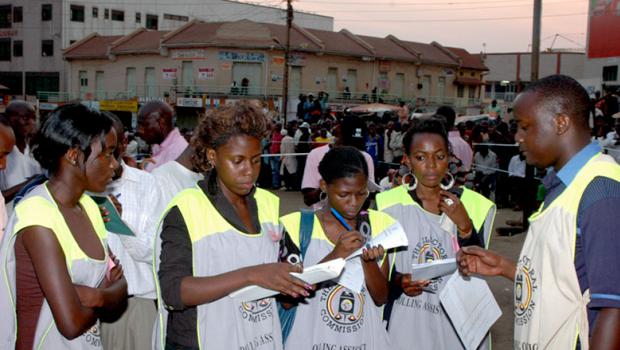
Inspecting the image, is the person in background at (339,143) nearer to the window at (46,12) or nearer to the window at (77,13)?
the window at (77,13)

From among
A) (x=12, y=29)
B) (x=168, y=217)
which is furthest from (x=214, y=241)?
(x=12, y=29)

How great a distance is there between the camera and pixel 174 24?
5231cm

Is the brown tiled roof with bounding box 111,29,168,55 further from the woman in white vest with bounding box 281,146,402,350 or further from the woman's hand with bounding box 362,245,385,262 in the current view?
the woman's hand with bounding box 362,245,385,262

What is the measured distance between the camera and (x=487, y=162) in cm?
1442

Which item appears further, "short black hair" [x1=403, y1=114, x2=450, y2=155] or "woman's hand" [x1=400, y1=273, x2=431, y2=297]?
"short black hair" [x1=403, y1=114, x2=450, y2=155]

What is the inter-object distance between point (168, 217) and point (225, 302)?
0.40 meters

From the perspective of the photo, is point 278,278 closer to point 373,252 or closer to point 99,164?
point 373,252

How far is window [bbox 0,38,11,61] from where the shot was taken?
163ft

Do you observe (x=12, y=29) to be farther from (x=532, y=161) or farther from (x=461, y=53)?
(x=532, y=161)

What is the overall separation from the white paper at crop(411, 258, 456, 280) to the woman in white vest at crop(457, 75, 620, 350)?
0.57m

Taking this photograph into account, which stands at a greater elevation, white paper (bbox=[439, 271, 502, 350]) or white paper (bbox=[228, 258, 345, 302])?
white paper (bbox=[228, 258, 345, 302])

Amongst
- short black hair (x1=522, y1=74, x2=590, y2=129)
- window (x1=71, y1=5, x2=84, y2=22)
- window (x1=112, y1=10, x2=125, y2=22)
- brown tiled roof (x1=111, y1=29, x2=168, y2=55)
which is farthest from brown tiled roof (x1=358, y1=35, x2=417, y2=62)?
short black hair (x1=522, y1=74, x2=590, y2=129)

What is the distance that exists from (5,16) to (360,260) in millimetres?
54230

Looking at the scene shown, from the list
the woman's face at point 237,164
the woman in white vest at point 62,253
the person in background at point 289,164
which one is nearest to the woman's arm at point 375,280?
the woman's face at point 237,164
